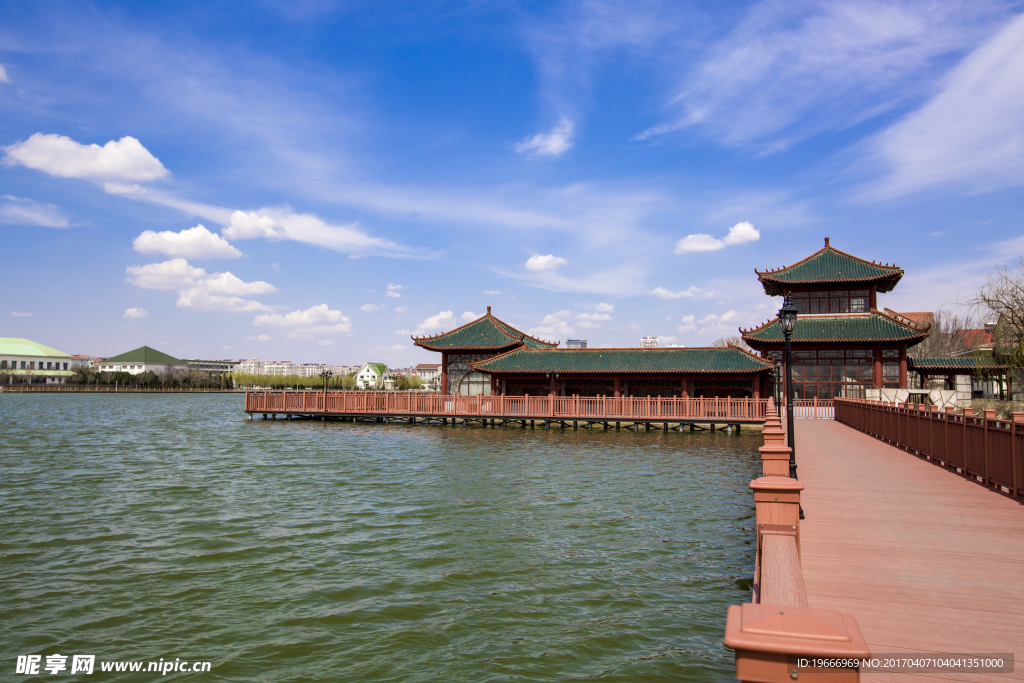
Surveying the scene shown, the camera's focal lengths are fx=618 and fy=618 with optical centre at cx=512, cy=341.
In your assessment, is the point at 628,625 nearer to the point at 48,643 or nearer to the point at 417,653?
the point at 417,653

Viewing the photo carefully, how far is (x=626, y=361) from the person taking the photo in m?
34.6

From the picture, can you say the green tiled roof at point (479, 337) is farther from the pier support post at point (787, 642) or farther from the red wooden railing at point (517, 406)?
the pier support post at point (787, 642)

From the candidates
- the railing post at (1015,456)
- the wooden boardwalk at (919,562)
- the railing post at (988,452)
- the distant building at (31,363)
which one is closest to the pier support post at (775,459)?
the wooden boardwalk at (919,562)

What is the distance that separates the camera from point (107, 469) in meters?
19.2

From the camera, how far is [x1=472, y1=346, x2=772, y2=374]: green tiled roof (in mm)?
32188

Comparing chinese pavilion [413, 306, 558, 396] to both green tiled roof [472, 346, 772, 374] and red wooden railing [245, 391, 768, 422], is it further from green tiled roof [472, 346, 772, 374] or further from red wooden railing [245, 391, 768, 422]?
red wooden railing [245, 391, 768, 422]

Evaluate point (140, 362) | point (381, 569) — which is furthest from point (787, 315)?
point (140, 362)

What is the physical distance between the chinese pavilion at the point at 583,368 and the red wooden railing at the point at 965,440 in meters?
14.0

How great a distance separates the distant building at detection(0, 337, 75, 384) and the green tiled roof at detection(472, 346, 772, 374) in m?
107

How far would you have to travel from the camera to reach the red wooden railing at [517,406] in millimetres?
30422

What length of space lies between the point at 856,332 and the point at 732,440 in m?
11.5

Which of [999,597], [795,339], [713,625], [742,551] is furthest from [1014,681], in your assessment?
[795,339]

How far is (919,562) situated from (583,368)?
28376 millimetres

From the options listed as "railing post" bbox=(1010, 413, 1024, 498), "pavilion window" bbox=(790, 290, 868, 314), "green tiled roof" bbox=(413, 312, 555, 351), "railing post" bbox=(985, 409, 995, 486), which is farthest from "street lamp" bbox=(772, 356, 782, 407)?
"railing post" bbox=(1010, 413, 1024, 498)
